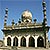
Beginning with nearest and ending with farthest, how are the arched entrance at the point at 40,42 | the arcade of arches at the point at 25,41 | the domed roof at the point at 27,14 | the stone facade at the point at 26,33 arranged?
the stone facade at the point at 26,33 → the arcade of arches at the point at 25,41 → the arched entrance at the point at 40,42 → the domed roof at the point at 27,14

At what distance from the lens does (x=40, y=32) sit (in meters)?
28.5

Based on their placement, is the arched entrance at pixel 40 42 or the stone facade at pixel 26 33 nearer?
the stone facade at pixel 26 33

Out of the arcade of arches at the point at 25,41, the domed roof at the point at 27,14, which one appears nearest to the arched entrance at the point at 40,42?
the arcade of arches at the point at 25,41

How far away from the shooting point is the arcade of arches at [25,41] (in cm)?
2898

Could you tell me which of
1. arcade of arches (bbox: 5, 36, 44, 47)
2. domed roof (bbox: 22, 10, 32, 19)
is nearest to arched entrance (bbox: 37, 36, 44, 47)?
arcade of arches (bbox: 5, 36, 44, 47)

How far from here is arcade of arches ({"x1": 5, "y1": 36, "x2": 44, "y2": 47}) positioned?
29.0 m

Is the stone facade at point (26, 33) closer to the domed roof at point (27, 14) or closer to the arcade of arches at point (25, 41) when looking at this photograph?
the arcade of arches at point (25, 41)

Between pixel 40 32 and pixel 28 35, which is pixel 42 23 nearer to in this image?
pixel 40 32

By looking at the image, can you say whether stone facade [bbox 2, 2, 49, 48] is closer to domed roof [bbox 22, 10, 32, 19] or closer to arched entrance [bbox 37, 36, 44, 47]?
arched entrance [bbox 37, 36, 44, 47]

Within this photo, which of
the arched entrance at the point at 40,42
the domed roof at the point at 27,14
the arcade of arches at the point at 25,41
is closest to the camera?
the arcade of arches at the point at 25,41

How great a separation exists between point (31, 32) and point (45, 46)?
381cm

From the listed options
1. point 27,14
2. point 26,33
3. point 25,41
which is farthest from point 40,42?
point 27,14

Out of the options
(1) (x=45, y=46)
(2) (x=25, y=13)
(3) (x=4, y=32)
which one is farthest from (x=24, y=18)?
(1) (x=45, y=46)

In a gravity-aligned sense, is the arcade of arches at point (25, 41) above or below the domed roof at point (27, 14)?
below
